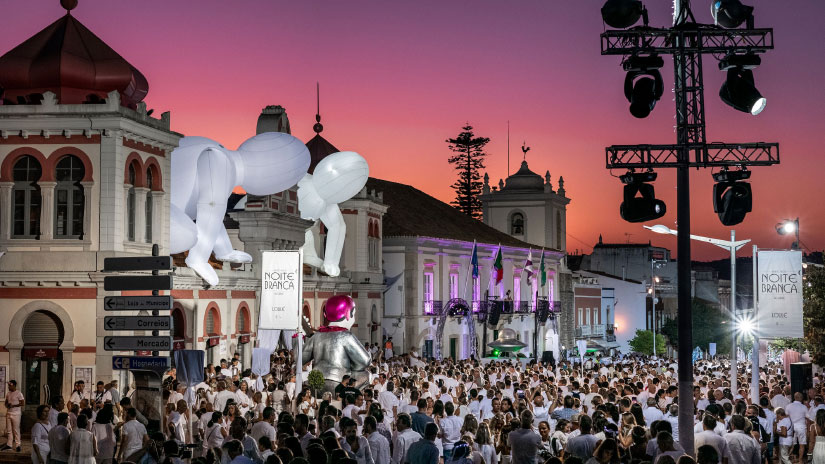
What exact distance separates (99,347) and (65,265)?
1.98 meters

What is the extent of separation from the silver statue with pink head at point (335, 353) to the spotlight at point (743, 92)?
12.0 metres

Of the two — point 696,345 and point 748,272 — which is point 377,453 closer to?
point 696,345

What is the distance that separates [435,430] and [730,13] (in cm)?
646

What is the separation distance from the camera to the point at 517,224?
75.8m

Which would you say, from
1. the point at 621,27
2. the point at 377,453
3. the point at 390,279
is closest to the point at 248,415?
the point at 377,453

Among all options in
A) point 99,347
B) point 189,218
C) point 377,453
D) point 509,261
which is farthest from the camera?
point 509,261

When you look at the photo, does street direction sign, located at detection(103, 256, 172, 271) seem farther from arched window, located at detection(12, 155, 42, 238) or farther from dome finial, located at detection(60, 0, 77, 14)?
dome finial, located at detection(60, 0, 77, 14)

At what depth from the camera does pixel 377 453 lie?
13.9m

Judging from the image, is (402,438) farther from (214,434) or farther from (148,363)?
(148,363)

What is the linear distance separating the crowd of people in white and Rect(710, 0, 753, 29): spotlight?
482 cm

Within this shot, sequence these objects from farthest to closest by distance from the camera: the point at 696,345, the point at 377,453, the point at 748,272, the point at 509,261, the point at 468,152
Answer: the point at 748,272 → the point at 468,152 → the point at 696,345 → the point at 509,261 → the point at 377,453

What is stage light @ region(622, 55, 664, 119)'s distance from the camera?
14.8 meters

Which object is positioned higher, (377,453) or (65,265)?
(65,265)

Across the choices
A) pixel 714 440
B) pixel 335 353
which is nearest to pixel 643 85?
pixel 714 440
